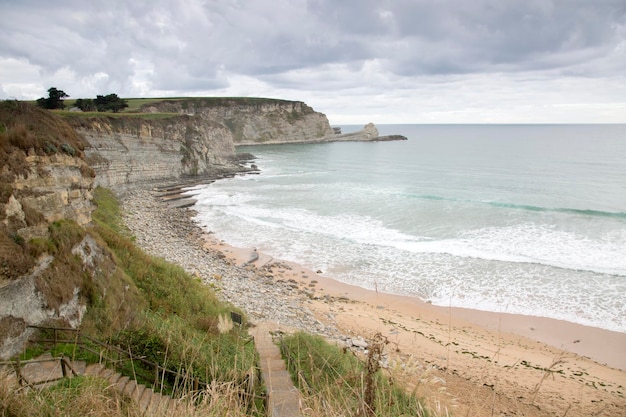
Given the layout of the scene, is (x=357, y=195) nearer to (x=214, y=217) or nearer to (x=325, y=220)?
(x=325, y=220)

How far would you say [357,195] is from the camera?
45.9m

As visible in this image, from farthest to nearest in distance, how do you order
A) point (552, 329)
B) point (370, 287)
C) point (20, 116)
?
point (370, 287) < point (552, 329) < point (20, 116)

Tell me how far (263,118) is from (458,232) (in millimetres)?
104092

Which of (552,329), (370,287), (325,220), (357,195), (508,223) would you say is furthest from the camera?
(357,195)

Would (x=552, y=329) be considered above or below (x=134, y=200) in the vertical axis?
below

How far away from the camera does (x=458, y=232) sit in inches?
1180

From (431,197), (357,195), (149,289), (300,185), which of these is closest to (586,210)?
(431,197)

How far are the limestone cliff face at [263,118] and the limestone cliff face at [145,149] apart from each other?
50185 millimetres

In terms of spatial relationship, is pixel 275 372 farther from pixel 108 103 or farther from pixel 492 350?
pixel 108 103

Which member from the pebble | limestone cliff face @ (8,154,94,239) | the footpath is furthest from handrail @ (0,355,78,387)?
the pebble

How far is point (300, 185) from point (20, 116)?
136ft

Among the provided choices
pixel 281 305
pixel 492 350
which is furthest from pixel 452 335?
pixel 281 305

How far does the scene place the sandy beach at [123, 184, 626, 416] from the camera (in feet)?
39.1

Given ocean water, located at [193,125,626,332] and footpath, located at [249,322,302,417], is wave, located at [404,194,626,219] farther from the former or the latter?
footpath, located at [249,322,302,417]
